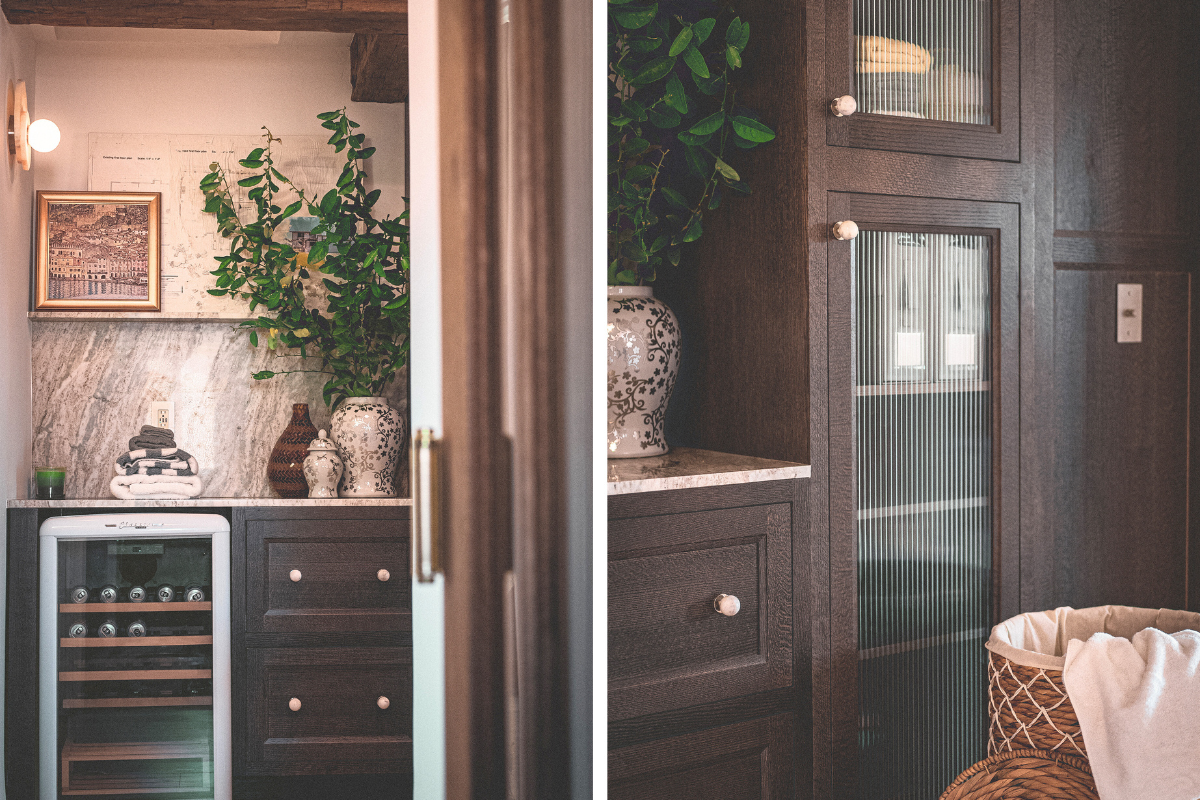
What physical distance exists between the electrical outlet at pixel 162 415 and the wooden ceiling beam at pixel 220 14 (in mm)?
1174

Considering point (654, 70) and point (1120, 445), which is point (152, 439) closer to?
point (654, 70)

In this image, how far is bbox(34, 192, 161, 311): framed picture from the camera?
9.00ft

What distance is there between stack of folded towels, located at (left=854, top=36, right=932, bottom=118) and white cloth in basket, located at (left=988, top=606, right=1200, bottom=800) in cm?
95

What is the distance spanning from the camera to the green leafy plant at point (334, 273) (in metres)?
2.54

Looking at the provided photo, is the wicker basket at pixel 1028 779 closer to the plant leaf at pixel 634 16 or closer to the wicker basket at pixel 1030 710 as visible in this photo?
the wicker basket at pixel 1030 710

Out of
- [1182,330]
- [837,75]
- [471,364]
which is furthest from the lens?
[1182,330]

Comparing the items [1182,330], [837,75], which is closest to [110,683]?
[837,75]

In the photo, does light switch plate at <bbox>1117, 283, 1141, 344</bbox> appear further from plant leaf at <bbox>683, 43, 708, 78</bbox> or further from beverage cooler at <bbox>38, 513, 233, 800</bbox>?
beverage cooler at <bbox>38, 513, 233, 800</bbox>

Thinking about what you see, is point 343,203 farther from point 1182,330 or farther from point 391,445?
point 1182,330

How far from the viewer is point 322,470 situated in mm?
2453

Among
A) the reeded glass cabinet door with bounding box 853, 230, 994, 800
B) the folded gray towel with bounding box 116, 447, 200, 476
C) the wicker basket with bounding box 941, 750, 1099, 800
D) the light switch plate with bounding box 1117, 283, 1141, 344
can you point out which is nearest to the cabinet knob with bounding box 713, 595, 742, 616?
the reeded glass cabinet door with bounding box 853, 230, 994, 800

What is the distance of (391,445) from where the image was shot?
2.51m

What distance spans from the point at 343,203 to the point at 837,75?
1.71 metres

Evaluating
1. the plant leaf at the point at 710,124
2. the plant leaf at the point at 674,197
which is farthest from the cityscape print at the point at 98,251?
the plant leaf at the point at 710,124
